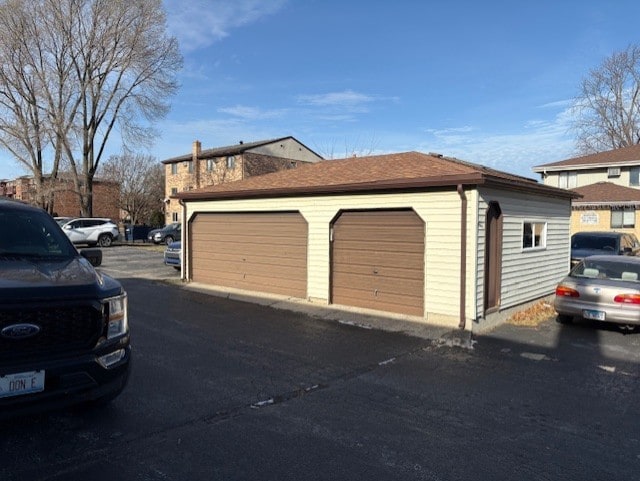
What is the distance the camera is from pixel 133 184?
51875 mm

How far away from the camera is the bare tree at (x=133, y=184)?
A: 5131cm

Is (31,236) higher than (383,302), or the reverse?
(31,236)

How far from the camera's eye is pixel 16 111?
3494cm

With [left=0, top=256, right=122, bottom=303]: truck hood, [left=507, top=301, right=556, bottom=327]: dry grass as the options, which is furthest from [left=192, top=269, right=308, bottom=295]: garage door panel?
[left=0, top=256, right=122, bottom=303]: truck hood

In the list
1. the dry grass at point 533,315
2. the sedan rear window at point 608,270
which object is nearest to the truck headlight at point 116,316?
the dry grass at point 533,315

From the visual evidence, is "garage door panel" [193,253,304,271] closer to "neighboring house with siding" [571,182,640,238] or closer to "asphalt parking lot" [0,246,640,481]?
"asphalt parking lot" [0,246,640,481]

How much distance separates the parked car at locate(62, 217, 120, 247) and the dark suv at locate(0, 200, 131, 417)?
2717 centimetres

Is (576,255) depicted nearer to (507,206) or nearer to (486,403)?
(507,206)

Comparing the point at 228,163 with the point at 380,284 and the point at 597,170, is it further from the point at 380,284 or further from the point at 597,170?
the point at 380,284

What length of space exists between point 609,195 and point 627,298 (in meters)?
21.5

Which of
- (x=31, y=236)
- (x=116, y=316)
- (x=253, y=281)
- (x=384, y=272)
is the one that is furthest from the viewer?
(x=253, y=281)

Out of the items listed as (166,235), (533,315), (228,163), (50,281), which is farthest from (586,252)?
(228,163)

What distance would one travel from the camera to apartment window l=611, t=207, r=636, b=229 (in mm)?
26297

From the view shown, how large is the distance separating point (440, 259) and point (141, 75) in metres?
33.2
